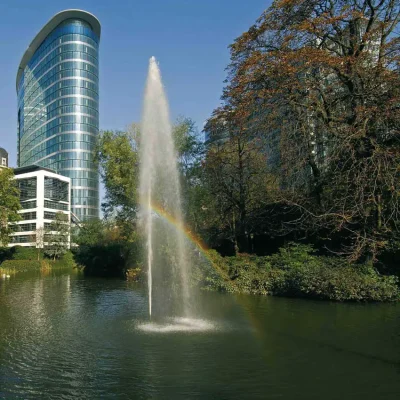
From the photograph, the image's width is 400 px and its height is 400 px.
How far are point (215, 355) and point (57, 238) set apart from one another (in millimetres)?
53580

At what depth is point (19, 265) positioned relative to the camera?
4703 centimetres

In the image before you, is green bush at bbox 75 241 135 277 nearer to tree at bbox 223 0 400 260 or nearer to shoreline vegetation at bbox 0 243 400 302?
shoreline vegetation at bbox 0 243 400 302

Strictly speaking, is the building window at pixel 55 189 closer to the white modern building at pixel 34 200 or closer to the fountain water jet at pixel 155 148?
the white modern building at pixel 34 200

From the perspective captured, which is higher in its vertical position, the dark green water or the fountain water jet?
A: the fountain water jet

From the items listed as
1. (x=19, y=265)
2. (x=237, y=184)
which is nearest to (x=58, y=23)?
(x=19, y=265)

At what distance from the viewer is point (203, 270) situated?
864 inches

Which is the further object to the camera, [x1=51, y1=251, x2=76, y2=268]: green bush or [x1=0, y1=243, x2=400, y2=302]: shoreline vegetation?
[x1=51, y1=251, x2=76, y2=268]: green bush

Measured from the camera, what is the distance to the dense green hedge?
1605cm

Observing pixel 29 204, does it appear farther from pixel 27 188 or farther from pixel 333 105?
pixel 333 105

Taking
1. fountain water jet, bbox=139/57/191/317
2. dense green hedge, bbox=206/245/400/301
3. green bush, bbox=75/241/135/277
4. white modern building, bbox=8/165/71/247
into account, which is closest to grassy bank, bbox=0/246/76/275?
green bush, bbox=75/241/135/277

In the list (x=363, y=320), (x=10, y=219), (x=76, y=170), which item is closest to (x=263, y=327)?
(x=363, y=320)

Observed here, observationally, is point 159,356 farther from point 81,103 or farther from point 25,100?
point 25,100

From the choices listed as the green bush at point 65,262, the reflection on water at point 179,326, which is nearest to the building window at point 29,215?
the green bush at point 65,262

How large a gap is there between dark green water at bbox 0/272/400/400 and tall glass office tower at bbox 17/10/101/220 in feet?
312
